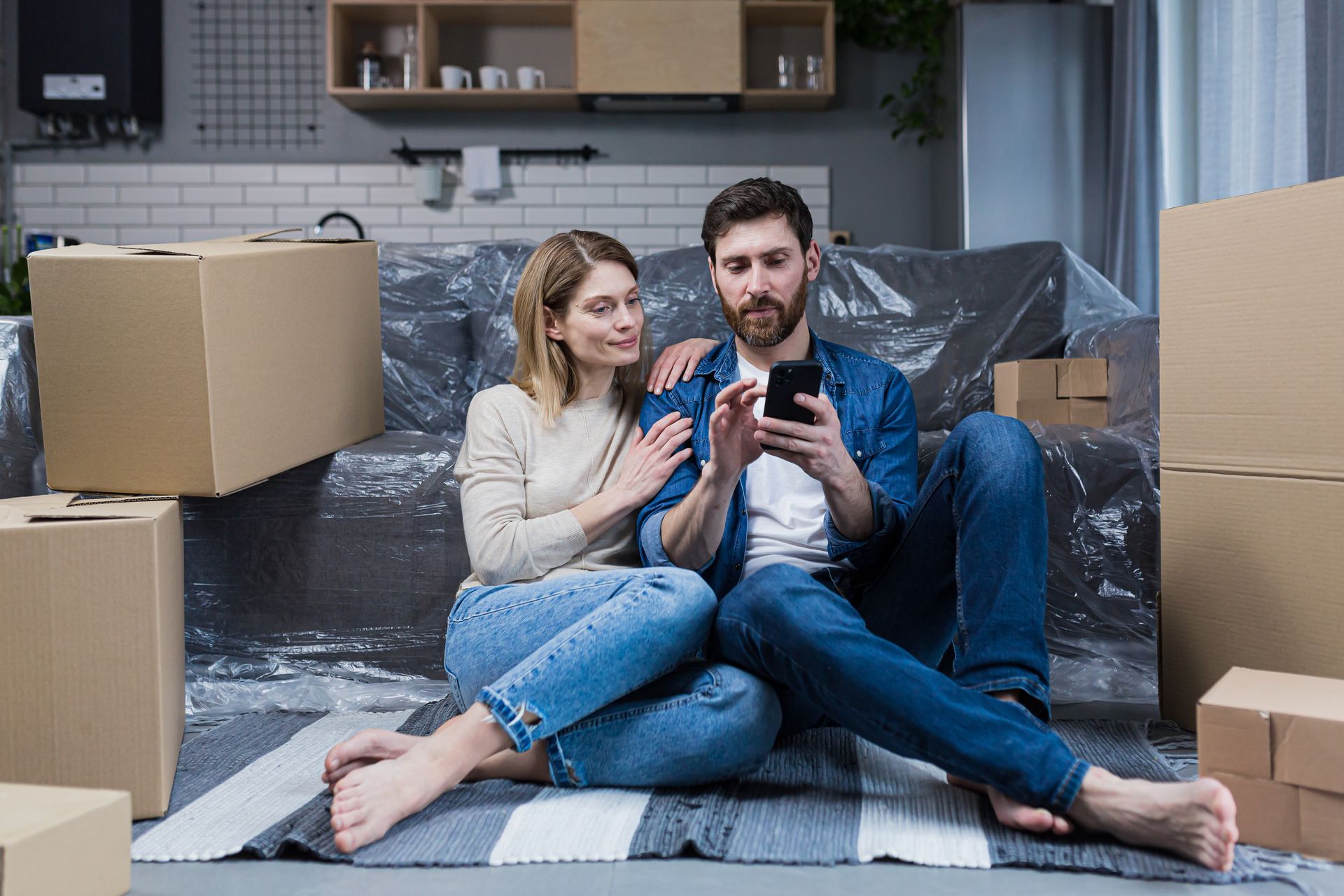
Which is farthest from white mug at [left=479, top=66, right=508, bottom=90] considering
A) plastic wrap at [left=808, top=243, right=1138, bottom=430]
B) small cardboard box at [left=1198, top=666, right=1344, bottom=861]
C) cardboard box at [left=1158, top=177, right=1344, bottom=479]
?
small cardboard box at [left=1198, top=666, right=1344, bottom=861]

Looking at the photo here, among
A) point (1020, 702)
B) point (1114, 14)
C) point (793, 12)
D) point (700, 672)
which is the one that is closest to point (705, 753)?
point (700, 672)

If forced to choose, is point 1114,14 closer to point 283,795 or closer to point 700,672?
point 700,672

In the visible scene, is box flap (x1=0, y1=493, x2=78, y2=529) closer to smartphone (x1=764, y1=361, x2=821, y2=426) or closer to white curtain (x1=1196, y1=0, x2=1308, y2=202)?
smartphone (x1=764, y1=361, x2=821, y2=426)

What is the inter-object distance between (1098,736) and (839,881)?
579 mm

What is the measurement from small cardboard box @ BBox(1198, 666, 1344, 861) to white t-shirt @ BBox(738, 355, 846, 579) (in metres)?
0.44

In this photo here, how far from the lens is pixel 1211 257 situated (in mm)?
1317

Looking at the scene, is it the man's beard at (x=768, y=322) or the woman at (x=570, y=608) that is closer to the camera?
the woman at (x=570, y=608)

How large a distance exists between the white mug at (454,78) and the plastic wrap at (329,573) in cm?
212

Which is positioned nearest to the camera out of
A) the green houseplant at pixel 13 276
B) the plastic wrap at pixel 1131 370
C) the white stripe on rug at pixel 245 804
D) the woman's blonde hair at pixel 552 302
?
the white stripe on rug at pixel 245 804

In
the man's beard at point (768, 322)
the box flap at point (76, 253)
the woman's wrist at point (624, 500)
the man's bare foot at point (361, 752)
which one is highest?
the box flap at point (76, 253)

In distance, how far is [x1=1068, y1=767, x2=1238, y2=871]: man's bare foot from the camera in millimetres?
951

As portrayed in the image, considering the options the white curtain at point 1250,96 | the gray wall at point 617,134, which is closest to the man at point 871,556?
the white curtain at point 1250,96

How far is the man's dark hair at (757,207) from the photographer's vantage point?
137 centimetres

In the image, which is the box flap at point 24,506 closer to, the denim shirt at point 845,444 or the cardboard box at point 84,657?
the cardboard box at point 84,657
